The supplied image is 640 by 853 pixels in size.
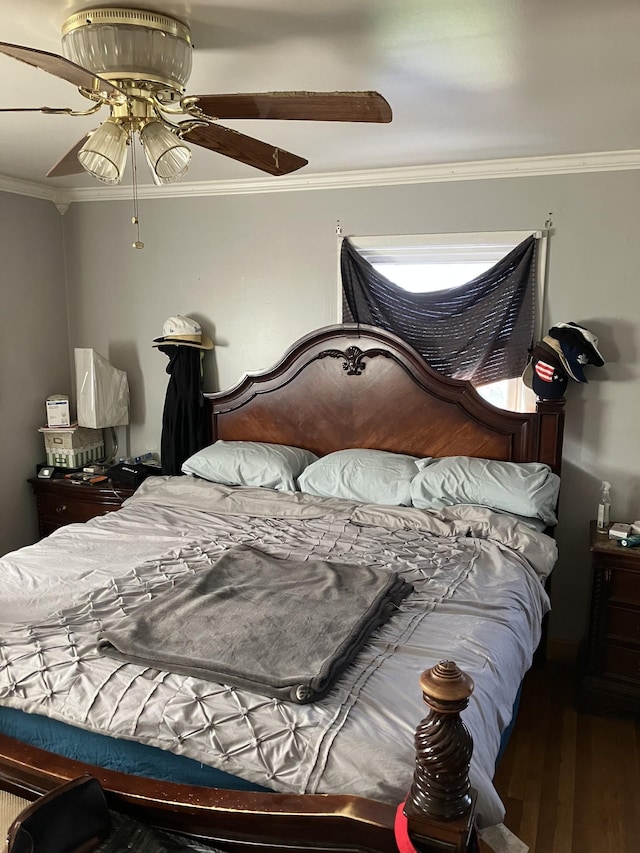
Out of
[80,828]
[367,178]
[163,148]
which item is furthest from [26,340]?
[80,828]

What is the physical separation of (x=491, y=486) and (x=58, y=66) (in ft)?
7.15

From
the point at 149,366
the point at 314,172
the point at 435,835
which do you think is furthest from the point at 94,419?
the point at 435,835

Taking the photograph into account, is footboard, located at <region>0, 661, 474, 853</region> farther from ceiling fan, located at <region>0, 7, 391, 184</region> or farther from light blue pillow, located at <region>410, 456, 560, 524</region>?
light blue pillow, located at <region>410, 456, 560, 524</region>

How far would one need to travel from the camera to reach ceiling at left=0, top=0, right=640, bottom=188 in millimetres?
1638

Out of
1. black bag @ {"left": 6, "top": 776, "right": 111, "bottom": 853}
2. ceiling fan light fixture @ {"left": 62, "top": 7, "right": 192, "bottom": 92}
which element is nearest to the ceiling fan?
ceiling fan light fixture @ {"left": 62, "top": 7, "right": 192, "bottom": 92}

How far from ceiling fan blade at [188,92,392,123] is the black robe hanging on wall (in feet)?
6.83

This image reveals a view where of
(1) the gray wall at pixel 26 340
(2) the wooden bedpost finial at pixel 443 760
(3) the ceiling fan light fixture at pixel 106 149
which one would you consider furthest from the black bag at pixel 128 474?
(2) the wooden bedpost finial at pixel 443 760

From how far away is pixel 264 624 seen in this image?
190 centimetres

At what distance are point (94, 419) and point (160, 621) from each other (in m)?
2.19

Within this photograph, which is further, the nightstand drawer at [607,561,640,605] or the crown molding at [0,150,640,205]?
the crown molding at [0,150,640,205]

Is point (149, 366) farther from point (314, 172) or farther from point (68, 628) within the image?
point (68, 628)

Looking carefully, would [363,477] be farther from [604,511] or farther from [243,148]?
[243,148]

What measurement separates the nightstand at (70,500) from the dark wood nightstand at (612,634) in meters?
2.36

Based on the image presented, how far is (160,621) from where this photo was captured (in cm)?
191
